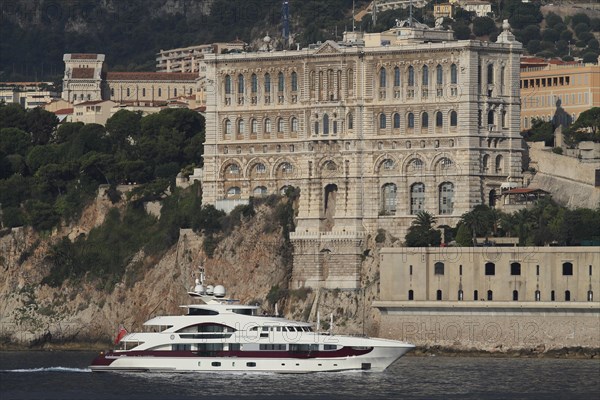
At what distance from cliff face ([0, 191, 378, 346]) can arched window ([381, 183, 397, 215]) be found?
346cm

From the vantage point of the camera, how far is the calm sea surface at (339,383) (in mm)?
133000

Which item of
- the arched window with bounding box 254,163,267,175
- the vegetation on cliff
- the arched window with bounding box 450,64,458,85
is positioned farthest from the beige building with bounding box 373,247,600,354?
the vegetation on cliff

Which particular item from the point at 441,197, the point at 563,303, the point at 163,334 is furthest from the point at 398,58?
the point at 163,334

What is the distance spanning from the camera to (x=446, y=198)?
536 ft

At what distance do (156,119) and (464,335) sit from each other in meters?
39.0

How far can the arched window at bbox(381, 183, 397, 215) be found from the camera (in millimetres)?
165000

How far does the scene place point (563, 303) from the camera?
153 m

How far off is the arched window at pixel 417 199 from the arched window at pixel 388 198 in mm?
1200

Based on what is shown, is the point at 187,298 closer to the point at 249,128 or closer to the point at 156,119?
the point at 249,128

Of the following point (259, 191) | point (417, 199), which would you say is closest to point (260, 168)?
point (259, 191)

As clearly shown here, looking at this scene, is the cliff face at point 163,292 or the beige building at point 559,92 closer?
the cliff face at point 163,292

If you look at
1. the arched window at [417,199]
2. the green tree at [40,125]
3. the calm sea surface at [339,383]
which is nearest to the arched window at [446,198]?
the arched window at [417,199]

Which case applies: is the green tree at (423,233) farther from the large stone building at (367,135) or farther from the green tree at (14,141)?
the green tree at (14,141)

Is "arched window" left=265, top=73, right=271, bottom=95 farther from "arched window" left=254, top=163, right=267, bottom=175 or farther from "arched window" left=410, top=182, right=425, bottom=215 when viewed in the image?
"arched window" left=410, top=182, right=425, bottom=215
